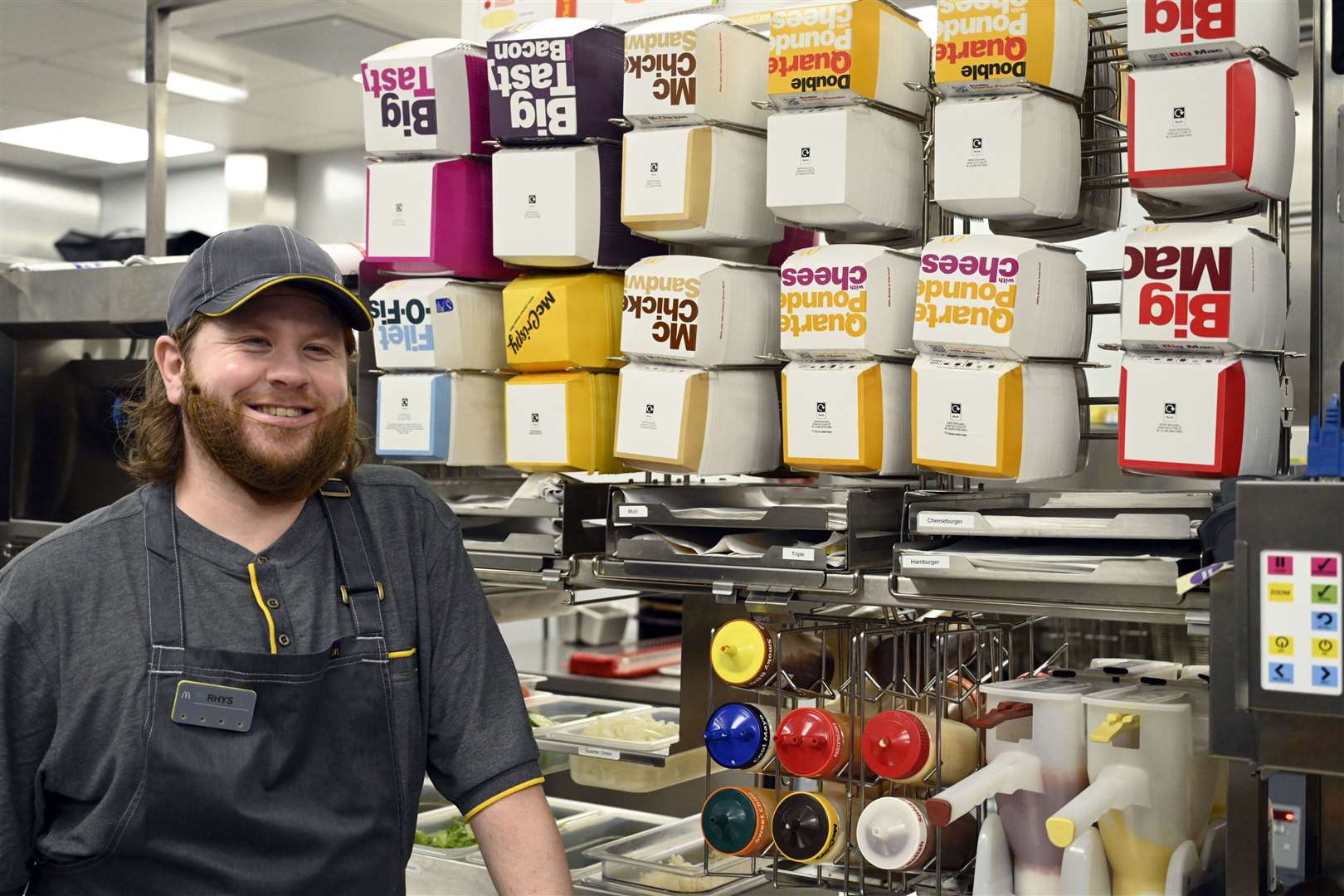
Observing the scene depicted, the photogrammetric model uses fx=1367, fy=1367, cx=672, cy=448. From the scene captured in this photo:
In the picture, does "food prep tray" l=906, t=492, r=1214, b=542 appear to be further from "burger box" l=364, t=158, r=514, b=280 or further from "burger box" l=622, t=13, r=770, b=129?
"burger box" l=364, t=158, r=514, b=280

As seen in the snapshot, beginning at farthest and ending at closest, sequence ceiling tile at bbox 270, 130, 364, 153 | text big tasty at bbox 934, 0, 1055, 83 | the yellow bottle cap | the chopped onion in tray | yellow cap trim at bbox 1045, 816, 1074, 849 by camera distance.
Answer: ceiling tile at bbox 270, 130, 364, 153 < the chopped onion in tray < the yellow bottle cap < text big tasty at bbox 934, 0, 1055, 83 < yellow cap trim at bbox 1045, 816, 1074, 849

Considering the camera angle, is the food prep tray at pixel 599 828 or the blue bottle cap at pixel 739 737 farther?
the food prep tray at pixel 599 828

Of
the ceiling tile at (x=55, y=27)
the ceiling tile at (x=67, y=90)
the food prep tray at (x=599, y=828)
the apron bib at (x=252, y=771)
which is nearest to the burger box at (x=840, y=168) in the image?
the apron bib at (x=252, y=771)

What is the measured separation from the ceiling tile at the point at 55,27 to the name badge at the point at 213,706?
16.1 ft

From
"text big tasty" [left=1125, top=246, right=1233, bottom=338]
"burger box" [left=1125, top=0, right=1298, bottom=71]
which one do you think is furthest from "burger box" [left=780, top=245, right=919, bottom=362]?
"burger box" [left=1125, top=0, right=1298, bottom=71]

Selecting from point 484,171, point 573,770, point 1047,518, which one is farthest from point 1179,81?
point 573,770

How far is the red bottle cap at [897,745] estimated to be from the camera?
1.87m

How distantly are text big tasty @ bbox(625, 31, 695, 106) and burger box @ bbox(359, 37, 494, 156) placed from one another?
34 cm

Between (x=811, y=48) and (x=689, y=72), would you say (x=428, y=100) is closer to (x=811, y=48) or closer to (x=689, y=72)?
(x=689, y=72)

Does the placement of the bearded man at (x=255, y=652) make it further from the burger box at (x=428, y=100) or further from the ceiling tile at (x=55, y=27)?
the ceiling tile at (x=55, y=27)

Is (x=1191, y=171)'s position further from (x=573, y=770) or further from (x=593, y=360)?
(x=573, y=770)

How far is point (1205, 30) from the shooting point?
5.61 feet

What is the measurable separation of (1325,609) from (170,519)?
140 cm

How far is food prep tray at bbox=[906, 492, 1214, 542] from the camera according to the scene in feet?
5.72
